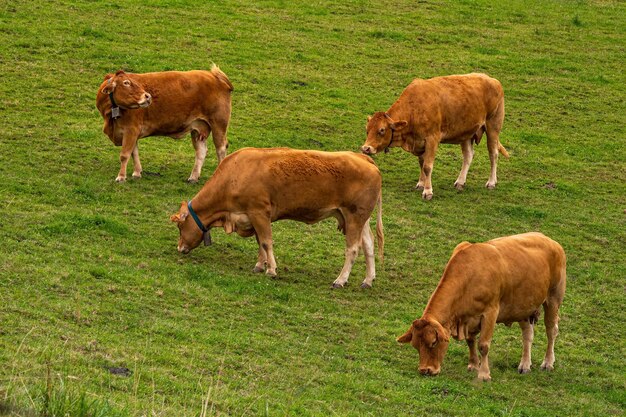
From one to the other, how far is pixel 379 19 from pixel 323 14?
1553 mm

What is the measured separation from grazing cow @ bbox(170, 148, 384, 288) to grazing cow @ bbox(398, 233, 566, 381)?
8.54 feet

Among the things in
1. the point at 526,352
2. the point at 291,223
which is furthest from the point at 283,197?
the point at 526,352

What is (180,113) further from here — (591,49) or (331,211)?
(591,49)

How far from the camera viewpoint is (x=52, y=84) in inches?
963

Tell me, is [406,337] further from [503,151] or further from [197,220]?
[503,151]

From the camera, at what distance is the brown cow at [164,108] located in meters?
19.2

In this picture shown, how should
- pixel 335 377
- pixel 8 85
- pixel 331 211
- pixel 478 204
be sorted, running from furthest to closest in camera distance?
pixel 8 85
pixel 478 204
pixel 331 211
pixel 335 377

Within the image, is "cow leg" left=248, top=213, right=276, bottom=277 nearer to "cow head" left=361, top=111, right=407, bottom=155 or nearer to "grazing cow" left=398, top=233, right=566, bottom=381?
"grazing cow" left=398, top=233, right=566, bottom=381

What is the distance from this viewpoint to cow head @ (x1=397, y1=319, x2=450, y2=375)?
1331 cm

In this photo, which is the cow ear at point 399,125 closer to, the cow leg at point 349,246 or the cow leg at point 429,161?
the cow leg at point 429,161

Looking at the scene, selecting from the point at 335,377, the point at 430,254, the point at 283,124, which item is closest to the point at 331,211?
the point at 430,254

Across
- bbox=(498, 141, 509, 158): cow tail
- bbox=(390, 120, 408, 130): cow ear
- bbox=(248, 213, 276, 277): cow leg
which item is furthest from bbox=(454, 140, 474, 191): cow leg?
bbox=(248, 213, 276, 277): cow leg

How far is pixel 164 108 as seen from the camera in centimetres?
1959

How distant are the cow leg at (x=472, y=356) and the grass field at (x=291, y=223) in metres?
0.25
